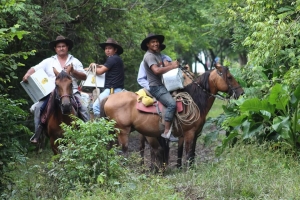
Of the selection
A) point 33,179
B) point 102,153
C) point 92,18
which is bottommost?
point 33,179

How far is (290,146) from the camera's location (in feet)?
40.8

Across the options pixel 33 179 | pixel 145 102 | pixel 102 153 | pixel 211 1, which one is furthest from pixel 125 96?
pixel 211 1

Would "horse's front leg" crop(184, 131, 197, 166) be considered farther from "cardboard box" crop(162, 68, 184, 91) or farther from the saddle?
"cardboard box" crop(162, 68, 184, 91)

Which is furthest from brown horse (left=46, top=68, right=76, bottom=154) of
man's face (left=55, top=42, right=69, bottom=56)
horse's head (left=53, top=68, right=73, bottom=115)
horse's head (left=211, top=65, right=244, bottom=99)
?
horse's head (left=211, top=65, right=244, bottom=99)

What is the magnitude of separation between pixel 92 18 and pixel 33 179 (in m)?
7.60

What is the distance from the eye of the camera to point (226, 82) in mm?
13828

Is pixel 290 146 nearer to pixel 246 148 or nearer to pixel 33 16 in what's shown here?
pixel 246 148

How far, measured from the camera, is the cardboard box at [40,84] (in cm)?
1295

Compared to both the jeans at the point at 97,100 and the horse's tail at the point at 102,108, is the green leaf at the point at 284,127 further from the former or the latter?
the jeans at the point at 97,100

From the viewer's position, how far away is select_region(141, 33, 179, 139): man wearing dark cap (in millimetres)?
13445

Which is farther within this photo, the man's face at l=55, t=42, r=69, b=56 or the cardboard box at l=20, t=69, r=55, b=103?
the man's face at l=55, t=42, r=69, b=56

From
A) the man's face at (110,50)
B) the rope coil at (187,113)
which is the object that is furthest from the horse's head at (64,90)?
the man's face at (110,50)

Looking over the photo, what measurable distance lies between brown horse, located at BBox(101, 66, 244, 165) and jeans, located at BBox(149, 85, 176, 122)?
0.35 m

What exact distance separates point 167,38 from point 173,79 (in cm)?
1112
